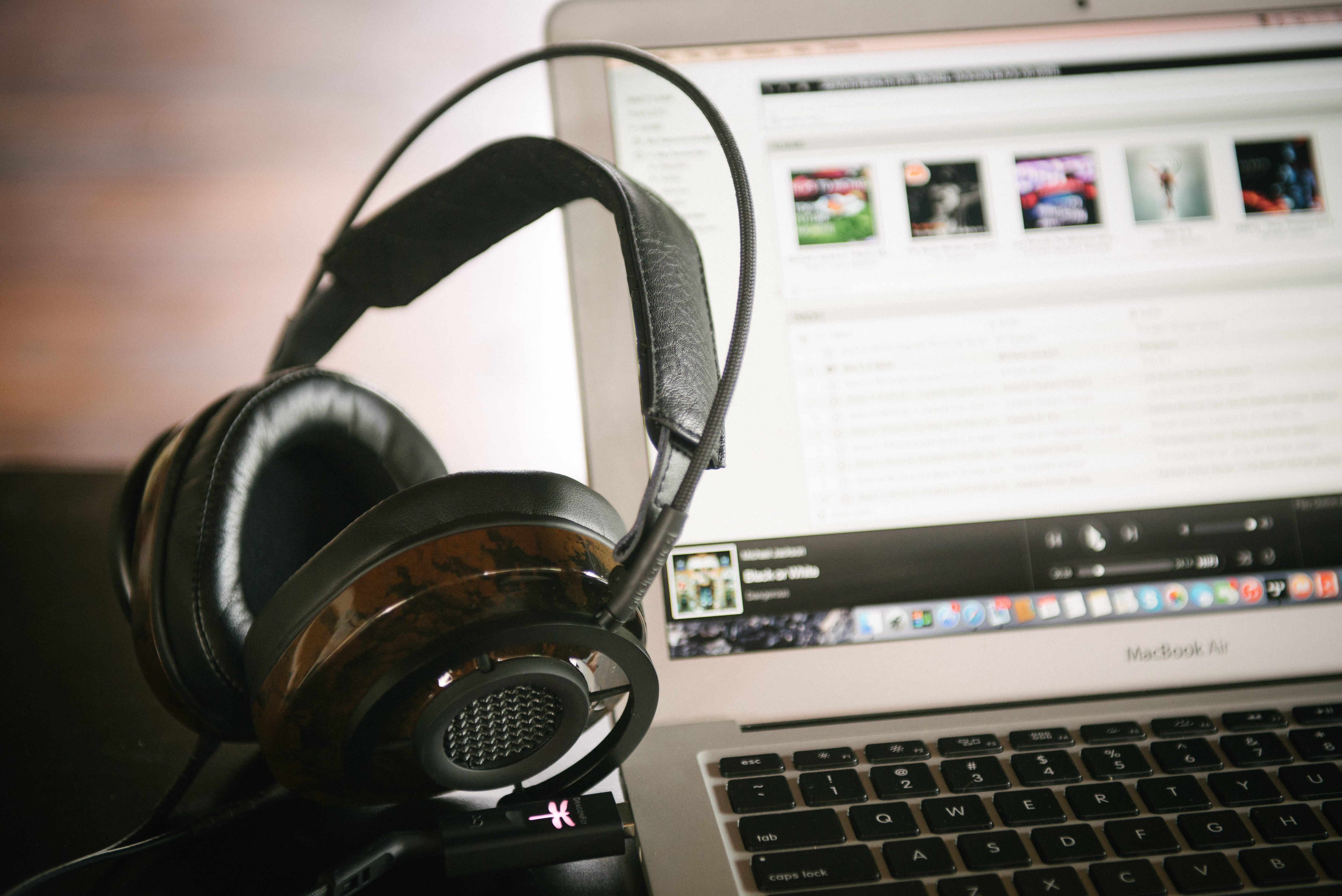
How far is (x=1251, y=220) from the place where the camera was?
0.52m

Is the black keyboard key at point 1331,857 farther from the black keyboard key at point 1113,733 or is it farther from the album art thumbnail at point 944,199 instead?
the album art thumbnail at point 944,199

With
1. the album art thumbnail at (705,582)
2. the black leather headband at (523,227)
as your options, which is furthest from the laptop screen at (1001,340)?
the black leather headband at (523,227)

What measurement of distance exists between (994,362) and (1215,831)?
0.86ft

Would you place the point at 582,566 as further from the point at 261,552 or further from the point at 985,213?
the point at 985,213

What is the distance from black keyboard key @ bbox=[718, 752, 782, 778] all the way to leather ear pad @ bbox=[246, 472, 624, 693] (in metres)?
0.15

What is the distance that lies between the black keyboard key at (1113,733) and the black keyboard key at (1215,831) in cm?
6

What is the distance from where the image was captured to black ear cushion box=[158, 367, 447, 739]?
382 millimetres

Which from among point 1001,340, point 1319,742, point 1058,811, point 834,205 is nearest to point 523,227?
point 834,205

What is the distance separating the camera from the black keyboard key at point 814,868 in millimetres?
335

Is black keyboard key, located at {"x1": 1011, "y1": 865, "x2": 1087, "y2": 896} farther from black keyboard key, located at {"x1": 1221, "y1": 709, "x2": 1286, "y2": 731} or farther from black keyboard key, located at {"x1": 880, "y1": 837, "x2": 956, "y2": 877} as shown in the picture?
black keyboard key, located at {"x1": 1221, "y1": 709, "x2": 1286, "y2": 731}

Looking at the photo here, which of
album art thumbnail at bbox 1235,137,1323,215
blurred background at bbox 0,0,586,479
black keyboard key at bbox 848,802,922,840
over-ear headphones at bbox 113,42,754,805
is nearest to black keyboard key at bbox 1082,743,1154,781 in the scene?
black keyboard key at bbox 848,802,922,840

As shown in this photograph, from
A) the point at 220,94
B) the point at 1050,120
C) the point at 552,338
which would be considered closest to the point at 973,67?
the point at 1050,120

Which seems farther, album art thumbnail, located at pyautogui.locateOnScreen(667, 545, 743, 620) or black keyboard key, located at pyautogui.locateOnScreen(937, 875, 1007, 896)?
album art thumbnail, located at pyautogui.locateOnScreen(667, 545, 743, 620)

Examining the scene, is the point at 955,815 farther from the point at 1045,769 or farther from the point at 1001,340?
the point at 1001,340
